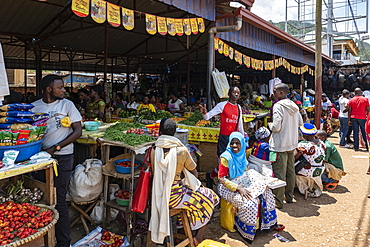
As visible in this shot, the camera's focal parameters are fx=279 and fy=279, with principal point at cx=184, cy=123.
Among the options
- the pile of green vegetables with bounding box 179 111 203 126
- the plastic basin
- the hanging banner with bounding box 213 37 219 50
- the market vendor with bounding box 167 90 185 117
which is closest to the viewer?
the plastic basin

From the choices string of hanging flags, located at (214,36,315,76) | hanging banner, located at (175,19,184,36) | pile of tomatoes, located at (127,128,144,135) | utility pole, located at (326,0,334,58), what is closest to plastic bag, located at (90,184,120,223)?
pile of tomatoes, located at (127,128,144,135)

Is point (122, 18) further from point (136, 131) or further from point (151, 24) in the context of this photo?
point (136, 131)

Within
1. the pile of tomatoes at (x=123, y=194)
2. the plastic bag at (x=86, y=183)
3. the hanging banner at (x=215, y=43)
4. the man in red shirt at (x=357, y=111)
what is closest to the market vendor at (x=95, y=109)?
the plastic bag at (x=86, y=183)

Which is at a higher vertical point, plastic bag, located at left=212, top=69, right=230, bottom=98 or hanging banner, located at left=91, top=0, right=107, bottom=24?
hanging banner, located at left=91, top=0, right=107, bottom=24

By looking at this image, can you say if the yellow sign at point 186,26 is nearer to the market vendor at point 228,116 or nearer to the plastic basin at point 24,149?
the market vendor at point 228,116

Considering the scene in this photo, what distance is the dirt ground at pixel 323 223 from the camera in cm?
391

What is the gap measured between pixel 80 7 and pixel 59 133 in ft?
7.78

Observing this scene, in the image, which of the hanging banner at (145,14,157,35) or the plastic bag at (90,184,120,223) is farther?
the hanging banner at (145,14,157,35)

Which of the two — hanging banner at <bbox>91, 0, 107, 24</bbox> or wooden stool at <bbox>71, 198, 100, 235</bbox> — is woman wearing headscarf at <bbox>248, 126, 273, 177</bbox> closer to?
wooden stool at <bbox>71, 198, 100, 235</bbox>

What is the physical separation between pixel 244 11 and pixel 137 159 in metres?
4.98

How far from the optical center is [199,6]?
6574mm

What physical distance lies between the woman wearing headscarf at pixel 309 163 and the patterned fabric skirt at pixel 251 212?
171cm

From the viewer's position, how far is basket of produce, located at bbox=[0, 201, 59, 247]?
2424 mm

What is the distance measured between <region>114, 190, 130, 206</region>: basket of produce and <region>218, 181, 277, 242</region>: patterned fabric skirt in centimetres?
135
